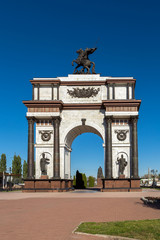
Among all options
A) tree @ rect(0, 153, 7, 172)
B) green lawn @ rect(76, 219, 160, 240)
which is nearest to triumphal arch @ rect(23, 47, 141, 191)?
green lawn @ rect(76, 219, 160, 240)

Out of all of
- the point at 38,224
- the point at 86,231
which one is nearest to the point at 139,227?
the point at 86,231

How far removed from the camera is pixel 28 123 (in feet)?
154

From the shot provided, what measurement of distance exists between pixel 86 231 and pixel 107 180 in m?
33.8

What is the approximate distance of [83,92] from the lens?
48.9 m

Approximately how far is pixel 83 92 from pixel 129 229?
38.2 m

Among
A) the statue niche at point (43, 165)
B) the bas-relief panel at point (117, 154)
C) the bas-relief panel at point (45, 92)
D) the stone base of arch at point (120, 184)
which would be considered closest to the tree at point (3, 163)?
the statue niche at point (43, 165)

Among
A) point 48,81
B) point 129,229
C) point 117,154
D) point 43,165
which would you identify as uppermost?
point 48,81

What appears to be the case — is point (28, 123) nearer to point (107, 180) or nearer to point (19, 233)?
point (107, 180)

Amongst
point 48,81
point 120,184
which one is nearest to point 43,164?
point 120,184

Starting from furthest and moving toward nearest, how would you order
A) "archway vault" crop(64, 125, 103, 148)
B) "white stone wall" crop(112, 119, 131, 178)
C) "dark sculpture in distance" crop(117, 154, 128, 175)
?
"archway vault" crop(64, 125, 103, 148), "white stone wall" crop(112, 119, 131, 178), "dark sculpture in distance" crop(117, 154, 128, 175)

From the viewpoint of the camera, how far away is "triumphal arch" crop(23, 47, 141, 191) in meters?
45.5

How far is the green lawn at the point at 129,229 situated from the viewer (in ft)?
35.0

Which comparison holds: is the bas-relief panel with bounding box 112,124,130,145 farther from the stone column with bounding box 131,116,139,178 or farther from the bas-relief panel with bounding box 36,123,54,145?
the bas-relief panel with bounding box 36,123,54,145

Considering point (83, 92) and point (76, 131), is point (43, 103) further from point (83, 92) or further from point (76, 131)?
point (76, 131)
